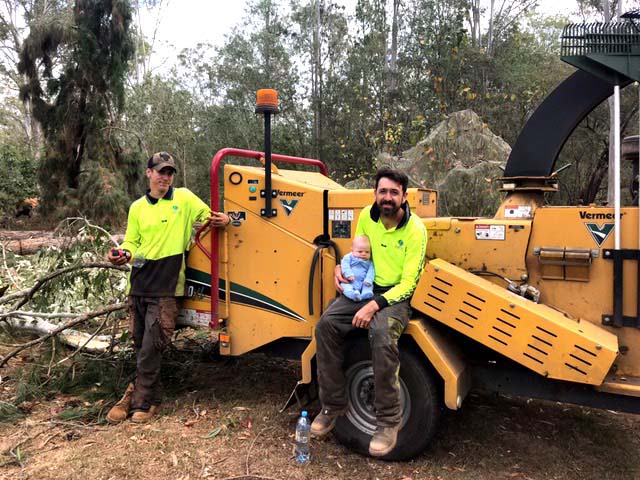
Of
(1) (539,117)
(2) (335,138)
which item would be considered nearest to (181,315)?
(1) (539,117)

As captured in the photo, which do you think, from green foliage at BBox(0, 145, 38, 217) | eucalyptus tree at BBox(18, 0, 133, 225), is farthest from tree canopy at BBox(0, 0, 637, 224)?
green foliage at BBox(0, 145, 38, 217)

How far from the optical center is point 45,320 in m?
6.31

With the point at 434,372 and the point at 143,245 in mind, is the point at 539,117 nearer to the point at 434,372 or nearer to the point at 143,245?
the point at 434,372

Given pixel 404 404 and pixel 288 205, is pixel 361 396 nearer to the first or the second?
pixel 404 404

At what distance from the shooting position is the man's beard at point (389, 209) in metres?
3.76

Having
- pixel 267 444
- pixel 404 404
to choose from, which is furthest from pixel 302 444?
pixel 404 404

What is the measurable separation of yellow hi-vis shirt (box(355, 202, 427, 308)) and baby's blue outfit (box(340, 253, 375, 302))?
0.06 meters

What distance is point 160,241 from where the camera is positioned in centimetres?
459

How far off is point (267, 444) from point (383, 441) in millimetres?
1014

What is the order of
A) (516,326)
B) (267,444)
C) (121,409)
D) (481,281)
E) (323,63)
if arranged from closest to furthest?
(516,326)
(481,281)
(267,444)
(121,409)
(323,63)

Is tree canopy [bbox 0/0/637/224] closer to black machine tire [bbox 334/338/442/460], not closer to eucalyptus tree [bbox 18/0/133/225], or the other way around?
eucalyptus tree [bbox 18/0/133/225]

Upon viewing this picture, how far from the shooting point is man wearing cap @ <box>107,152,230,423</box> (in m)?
4.57

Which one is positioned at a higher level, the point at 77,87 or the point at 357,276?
the point at 77,87

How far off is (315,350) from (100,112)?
1683cm
